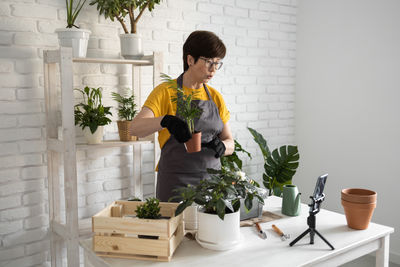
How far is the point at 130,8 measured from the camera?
8.13ft

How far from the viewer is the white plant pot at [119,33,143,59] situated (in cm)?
249

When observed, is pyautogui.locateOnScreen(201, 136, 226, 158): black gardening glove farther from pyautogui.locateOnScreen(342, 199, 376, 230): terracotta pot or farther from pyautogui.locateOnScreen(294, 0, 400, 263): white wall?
pyautogui.locateOnScreen(294, 0, 400, 263): white wall

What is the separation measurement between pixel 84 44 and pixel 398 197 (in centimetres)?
272

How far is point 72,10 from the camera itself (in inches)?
98.1

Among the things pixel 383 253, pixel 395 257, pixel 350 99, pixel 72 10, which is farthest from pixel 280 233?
pixel 350 99

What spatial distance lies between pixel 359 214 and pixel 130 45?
5.60 feet

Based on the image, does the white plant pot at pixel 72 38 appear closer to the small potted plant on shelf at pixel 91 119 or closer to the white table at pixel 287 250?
Result: the small potted plant on shelf at pixel 91 119

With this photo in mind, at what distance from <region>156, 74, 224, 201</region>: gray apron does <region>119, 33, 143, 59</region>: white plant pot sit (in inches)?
20.4

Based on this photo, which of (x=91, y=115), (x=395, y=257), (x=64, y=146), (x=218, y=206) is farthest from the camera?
(x=395, y=257)

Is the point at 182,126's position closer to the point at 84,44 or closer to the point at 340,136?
the point at 84,44

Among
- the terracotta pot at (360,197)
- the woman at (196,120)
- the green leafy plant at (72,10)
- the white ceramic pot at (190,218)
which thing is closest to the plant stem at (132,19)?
the green leafy plant at (72,10)

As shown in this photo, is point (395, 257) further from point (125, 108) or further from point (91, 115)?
point (91, 115)

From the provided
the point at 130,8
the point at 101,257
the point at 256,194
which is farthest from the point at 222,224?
the point at 130,8

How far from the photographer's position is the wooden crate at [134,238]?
132 cm
